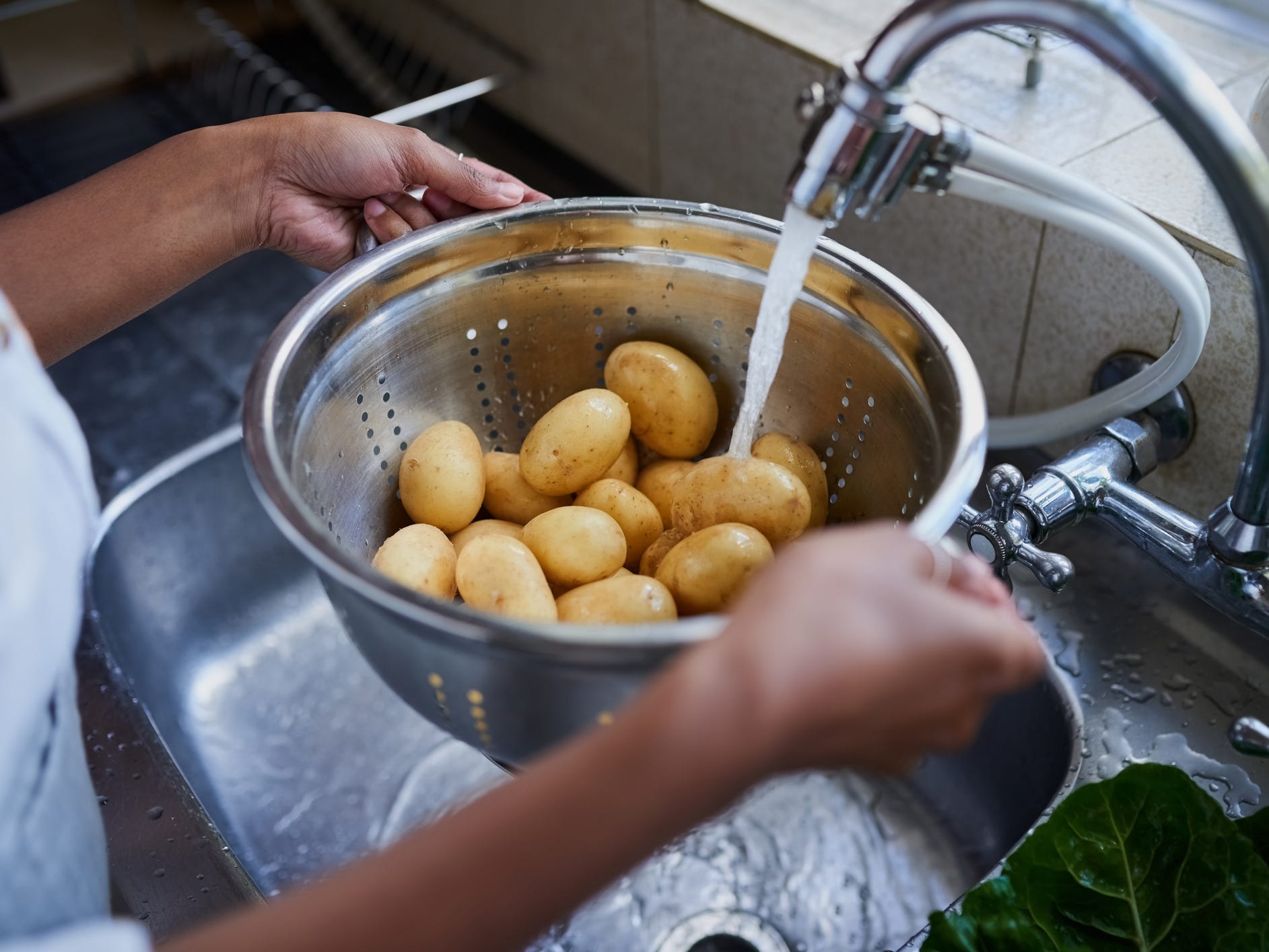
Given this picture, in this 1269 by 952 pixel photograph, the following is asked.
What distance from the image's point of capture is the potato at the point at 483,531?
672 mm

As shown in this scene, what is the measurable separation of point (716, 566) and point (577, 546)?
0.09m

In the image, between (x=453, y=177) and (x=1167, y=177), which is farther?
(x=1167, y=177)

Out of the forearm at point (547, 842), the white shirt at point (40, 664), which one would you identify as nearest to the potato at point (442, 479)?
the white shirt at point (40, 664)

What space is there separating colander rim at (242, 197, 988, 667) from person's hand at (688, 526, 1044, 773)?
0.06 m

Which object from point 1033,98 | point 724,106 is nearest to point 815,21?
point 724,106

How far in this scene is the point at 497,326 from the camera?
70 centimetres

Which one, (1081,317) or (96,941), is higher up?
(1081,317)

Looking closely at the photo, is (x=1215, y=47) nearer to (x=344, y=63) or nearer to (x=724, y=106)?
(x=724, y=106)

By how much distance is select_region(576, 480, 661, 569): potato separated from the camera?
681 millimetres

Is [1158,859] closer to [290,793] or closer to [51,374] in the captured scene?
[290,793]

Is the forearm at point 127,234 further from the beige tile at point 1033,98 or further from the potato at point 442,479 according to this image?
the beige tile at point 1033,98

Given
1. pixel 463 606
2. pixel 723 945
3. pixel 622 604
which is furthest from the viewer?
pixel 723 945

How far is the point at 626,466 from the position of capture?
74 centimetres

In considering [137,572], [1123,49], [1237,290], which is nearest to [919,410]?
[1123,49]
